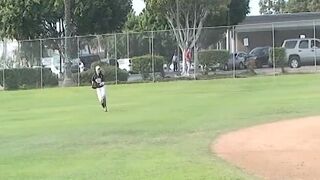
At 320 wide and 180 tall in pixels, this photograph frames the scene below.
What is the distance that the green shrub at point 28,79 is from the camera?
4322 centimetres

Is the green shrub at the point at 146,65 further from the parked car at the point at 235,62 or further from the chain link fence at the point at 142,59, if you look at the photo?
the parked car at the point at 235,62

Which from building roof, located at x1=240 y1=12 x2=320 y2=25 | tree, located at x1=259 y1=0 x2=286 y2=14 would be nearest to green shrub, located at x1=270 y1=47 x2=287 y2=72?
building roof, located at x1=240 y1=12 x2=320 y2=25

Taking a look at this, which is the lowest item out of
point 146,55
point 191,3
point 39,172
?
point 39,172

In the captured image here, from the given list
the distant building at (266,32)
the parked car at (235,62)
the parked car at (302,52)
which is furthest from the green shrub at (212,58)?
the distant building at (266,32)

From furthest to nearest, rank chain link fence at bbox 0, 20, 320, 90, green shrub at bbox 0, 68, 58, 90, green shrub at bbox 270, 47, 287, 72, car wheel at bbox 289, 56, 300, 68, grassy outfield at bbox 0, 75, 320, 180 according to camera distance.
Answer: green shrub at bbox 0, 68, 58, 90 → car wheel at bbox 289, 56, 300, 68 → chain link fence at bbox 0, 20, 320, 90 → green shrub at bbox 270, 47, 287, 72 → grassy outfield at bbox 0, 75, 320, 180

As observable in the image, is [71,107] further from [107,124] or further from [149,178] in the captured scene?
[149,178]

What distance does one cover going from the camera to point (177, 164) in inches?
447

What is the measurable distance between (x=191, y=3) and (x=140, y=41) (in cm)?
397

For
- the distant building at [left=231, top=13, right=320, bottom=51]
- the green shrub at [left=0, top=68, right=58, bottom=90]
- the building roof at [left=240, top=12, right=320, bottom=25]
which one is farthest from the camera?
the building roof at [left=240, top=12, right=320, bottom=25]

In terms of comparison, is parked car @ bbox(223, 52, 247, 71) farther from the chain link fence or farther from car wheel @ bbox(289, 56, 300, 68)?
car wheel @ bbox(289, 56, 300, 68)

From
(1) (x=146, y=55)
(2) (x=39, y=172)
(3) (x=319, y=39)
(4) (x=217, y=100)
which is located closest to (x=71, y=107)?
(4) (x=217, y=100)

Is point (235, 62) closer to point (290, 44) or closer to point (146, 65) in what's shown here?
point (290, 44)

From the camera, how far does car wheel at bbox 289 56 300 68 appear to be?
41903 millimetres

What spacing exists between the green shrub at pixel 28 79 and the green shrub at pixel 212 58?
9.45 metres
